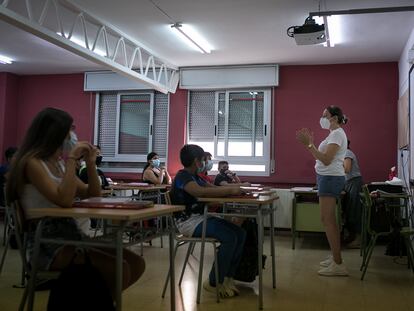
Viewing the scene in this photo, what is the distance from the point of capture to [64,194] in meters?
1.98

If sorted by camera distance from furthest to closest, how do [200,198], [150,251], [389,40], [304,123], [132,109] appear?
[132,109], [304,123], [389,40], [150,251], [200,198]

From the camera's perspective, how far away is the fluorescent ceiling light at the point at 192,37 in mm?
5332

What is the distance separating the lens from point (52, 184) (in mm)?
1990

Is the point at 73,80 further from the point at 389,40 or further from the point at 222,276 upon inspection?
the point at 222,276

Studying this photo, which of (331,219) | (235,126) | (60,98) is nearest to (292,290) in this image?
(331,219)

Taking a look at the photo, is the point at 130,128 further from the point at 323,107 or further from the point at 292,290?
the point at 292,290

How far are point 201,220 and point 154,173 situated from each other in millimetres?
3577

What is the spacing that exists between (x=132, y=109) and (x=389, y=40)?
14.5 feet

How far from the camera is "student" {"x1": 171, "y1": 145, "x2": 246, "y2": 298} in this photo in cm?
294

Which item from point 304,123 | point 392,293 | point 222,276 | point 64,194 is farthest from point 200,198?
point 304,123

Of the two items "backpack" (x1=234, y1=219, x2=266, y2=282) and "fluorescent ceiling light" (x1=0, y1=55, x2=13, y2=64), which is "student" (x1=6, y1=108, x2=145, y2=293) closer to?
"backpack" (x1=234, y1=219, x2=266, y2=282)

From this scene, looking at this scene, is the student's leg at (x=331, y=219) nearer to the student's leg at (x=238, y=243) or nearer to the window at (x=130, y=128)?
the student's leg at (x=238, y=243)

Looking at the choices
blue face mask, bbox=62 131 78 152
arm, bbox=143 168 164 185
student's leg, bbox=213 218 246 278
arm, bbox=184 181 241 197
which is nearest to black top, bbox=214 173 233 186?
arm, bbox=143 168 164 185

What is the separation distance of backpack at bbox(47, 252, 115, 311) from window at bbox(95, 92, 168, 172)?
5949 millimetres
